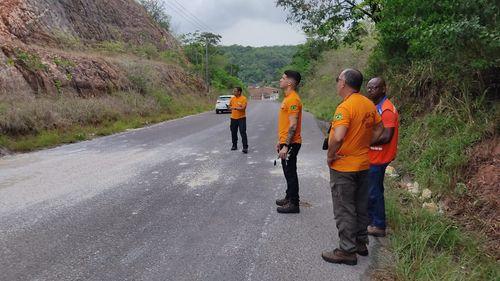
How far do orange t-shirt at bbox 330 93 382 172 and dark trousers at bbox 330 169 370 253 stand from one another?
0.26 feet

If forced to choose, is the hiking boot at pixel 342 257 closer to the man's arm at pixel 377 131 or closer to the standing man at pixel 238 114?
the man's arm at pixel 377 131

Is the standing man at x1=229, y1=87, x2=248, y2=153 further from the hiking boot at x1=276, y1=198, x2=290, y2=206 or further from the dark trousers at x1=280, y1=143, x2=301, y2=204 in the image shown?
the dark trousers at x1=280, y1=143, x2=301, y2=204

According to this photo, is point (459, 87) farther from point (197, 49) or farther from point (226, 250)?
point (197, 49)

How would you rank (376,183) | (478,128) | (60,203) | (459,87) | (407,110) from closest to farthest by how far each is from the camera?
1. (376,183)
2. (60,203)
3. (478,128)
4. (459,87)
5. (407,110)

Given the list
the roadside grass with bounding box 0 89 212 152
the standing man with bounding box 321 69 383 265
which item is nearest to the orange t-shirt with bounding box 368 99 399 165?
the standing man with bounding box 321 69 383 265

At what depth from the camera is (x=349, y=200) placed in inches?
147

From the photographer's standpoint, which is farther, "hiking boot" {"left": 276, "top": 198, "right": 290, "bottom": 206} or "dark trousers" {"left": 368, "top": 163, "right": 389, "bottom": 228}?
"hiking boot" {"left": 276, "top": 198, "right": 290, "bottom": 206}

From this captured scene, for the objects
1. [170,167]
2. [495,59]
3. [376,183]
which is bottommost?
[170,167]

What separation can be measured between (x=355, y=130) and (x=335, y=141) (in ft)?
0.69

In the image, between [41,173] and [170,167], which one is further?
[170,167]

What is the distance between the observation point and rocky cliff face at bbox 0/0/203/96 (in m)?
17.0

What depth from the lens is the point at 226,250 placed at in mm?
4016

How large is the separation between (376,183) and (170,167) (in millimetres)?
4827

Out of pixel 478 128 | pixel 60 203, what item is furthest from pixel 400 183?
pixel 60 203
